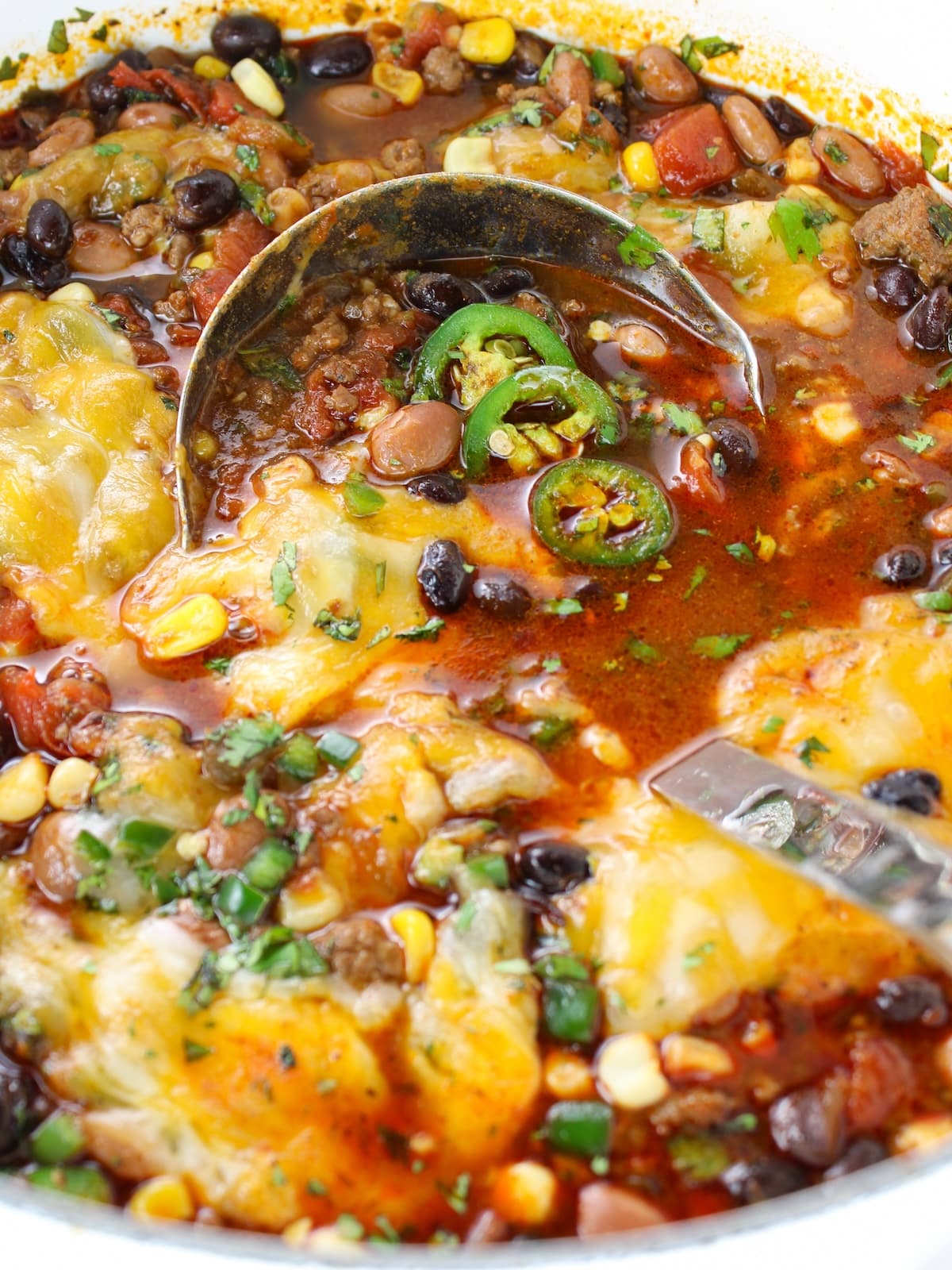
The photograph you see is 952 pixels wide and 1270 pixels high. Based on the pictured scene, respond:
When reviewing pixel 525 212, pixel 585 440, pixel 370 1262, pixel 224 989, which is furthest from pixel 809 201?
pixel 370 1262

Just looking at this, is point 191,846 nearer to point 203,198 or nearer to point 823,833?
point 823,833

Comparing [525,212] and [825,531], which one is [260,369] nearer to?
[525,212]

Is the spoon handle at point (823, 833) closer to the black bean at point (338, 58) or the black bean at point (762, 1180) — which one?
the black bean at point (762, 1180)

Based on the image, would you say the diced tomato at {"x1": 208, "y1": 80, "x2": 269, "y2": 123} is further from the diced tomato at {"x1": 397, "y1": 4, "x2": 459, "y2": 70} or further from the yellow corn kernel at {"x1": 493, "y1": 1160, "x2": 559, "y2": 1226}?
the yellow corn kernel at {"x1": 493, "y1": 1160, "x2": 559, "y2": 1226}

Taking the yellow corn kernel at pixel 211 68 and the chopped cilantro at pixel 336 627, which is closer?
the chopped cilantro at pixel 336 627

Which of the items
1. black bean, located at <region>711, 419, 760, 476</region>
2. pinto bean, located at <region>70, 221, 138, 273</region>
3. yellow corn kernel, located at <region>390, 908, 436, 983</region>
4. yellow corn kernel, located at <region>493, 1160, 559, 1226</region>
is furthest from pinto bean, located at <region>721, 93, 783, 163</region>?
yellow corn kernel, located at <region>493, 1160, 559, 1226</region>

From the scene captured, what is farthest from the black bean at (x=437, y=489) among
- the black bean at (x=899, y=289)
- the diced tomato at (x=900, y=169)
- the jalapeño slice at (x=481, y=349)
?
the diced tomato at (x=900, y=169)

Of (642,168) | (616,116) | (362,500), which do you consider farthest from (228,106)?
(362,500)
